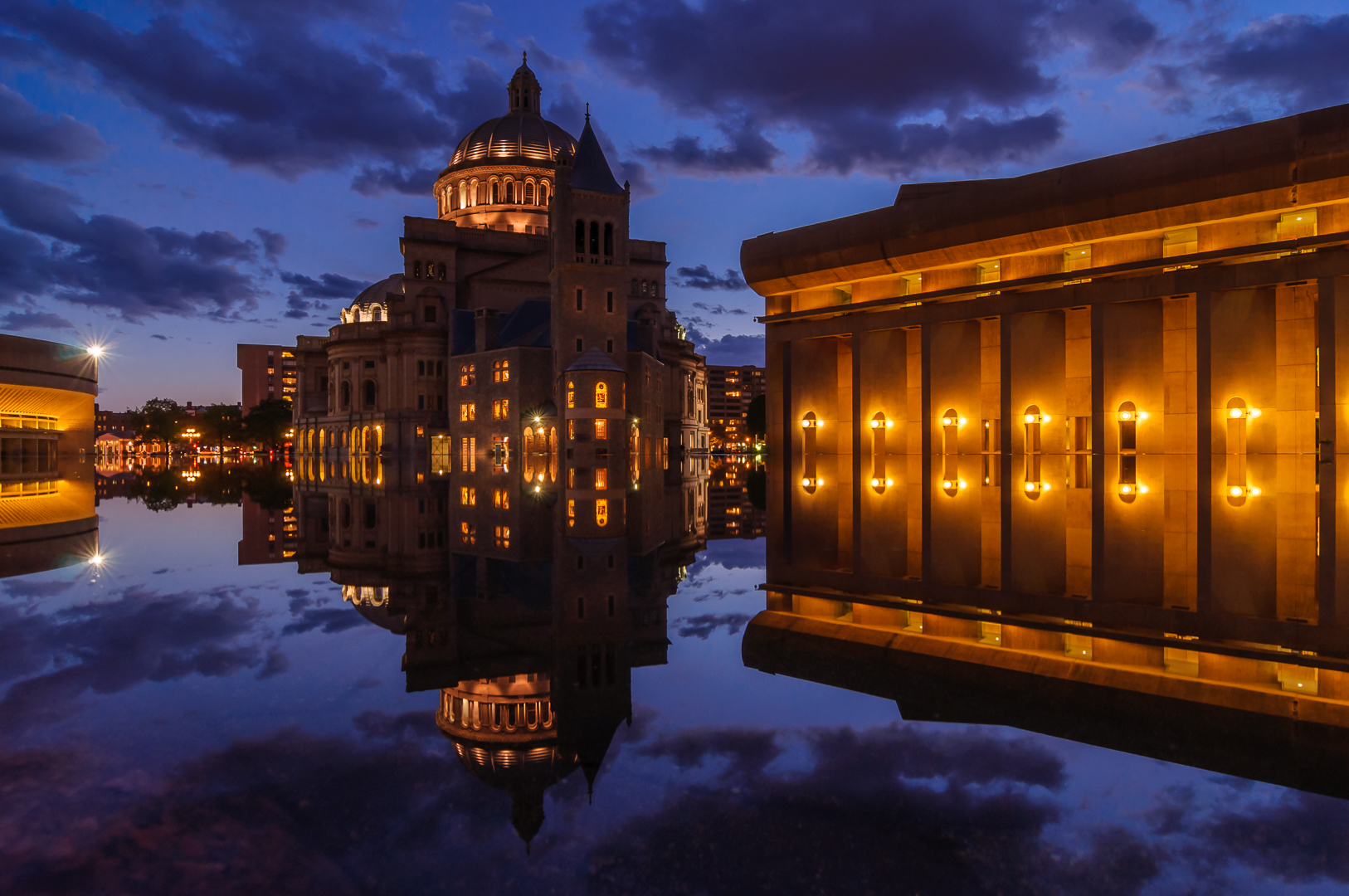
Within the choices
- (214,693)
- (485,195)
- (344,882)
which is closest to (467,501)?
(214,693)

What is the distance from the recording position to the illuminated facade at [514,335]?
43531 millimetres

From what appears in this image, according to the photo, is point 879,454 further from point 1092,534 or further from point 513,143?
point 513,143

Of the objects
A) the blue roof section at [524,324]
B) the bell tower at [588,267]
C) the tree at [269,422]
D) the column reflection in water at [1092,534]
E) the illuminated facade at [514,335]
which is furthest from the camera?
the tree at [269,422]

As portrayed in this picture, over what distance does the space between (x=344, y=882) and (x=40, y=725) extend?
7580 millimetres

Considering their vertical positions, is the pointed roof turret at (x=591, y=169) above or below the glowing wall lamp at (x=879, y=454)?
above

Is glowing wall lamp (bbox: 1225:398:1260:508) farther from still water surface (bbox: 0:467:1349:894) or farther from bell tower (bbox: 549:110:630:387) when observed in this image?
bell tower (bbox: 549:110:630:387)

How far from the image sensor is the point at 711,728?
38.0ft

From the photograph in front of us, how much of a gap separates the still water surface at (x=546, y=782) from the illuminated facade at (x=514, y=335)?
24.2 m

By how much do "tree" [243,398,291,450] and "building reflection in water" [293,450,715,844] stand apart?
99.6 metres

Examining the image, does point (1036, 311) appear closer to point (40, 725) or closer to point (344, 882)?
point (344, 882)

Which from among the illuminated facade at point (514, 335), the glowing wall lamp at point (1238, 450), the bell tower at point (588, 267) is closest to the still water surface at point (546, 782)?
the glowing wall lamp at point (1238, 450)

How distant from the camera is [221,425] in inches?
6211

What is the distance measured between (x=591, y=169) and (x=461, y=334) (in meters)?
20.5

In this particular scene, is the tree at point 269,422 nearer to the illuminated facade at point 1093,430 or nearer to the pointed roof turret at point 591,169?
the pointed roof turret at point 591,169
